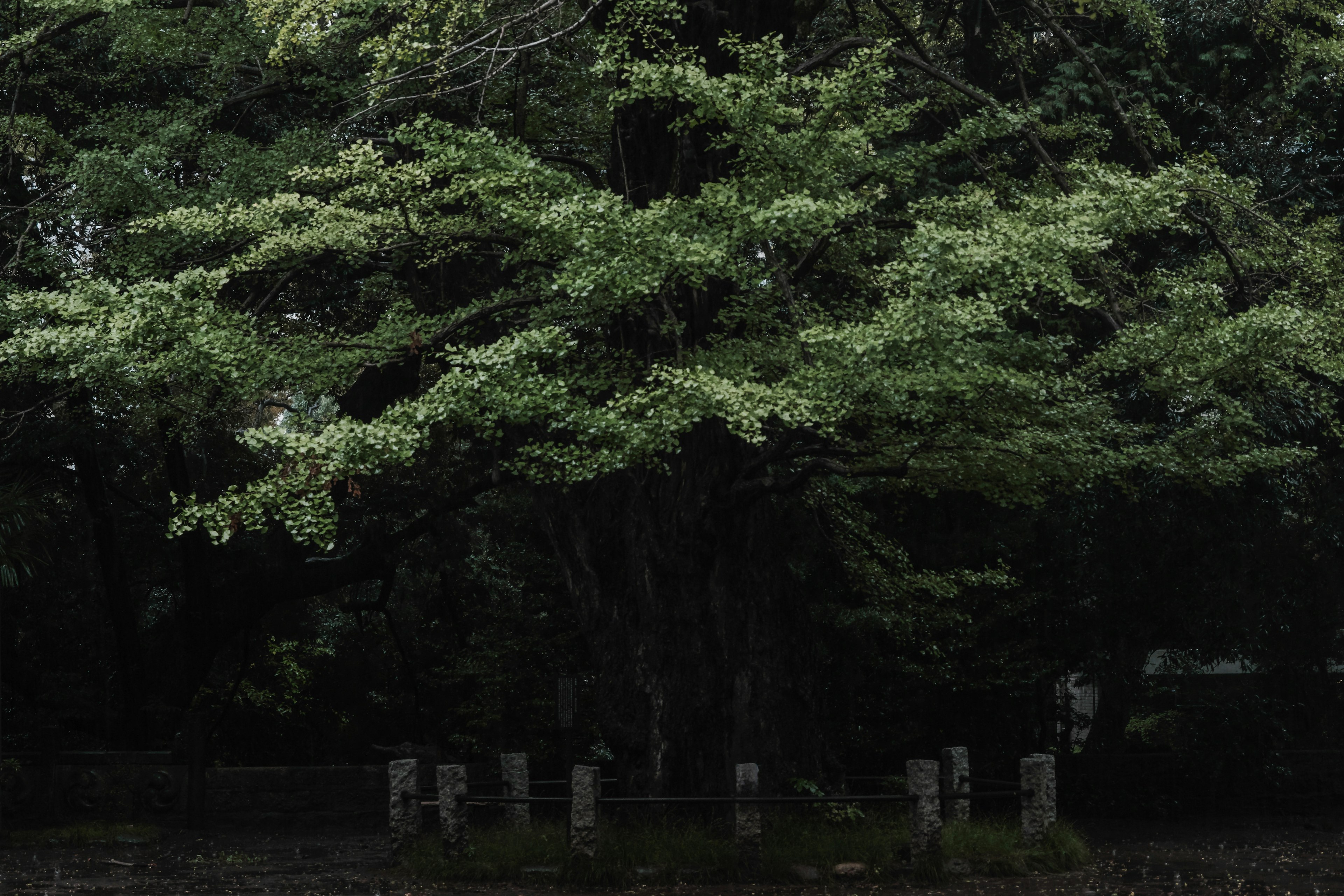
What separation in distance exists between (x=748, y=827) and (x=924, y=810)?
1.59 meters

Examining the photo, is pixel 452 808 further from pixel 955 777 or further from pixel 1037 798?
pixel 1037 798

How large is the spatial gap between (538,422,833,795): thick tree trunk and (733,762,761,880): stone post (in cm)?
203

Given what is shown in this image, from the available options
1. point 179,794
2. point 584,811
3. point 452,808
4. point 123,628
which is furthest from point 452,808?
point 123,628

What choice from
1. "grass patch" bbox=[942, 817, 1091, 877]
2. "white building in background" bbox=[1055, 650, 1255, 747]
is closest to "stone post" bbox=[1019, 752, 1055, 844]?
"grass patch" bbox=[942, 817, 1091, 877]

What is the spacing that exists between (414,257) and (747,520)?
4744mm

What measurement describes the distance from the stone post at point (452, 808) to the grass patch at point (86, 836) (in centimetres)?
642

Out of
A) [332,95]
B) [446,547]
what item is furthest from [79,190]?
[446,547]

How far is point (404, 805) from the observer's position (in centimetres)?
1313

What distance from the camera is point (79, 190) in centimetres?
1509

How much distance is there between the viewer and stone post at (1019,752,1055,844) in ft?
42.0

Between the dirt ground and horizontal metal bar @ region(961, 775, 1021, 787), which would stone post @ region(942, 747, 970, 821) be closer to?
horizontal metal bar @ region(961, 775, 1021, 787)

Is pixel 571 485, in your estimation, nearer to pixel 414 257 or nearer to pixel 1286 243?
pixel 414 257

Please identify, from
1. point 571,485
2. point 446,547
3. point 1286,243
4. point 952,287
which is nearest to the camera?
point 952,287

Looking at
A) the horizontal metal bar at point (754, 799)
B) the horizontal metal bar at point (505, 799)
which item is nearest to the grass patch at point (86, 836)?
the horizontal metal bar at point (505, 799)
